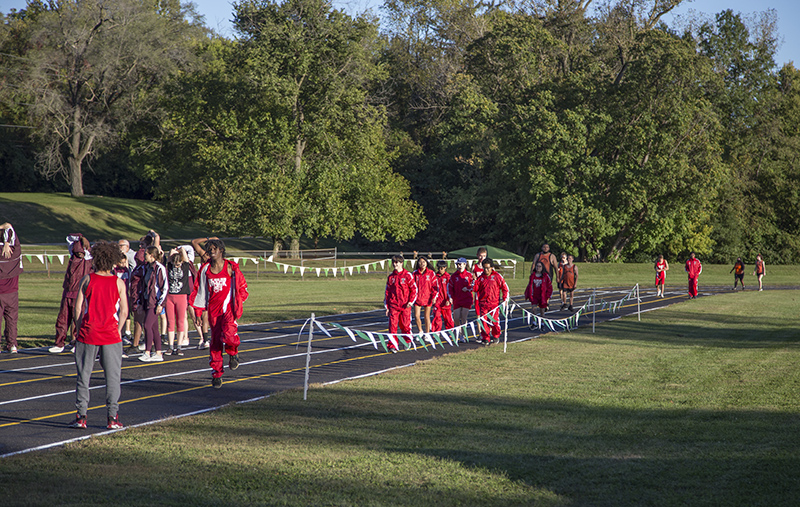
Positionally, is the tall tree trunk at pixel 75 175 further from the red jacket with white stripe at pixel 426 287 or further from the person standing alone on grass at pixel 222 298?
the person standing alone on grass at pixel 222 298

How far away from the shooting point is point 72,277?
12781 mm

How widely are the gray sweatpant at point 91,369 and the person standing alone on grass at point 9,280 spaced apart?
19.6 ft

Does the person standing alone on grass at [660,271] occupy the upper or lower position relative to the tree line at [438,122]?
lower

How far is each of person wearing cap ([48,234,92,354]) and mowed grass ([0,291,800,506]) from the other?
5364 mm

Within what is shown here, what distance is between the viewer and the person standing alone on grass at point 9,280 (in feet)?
41.9

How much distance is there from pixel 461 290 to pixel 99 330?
958cm

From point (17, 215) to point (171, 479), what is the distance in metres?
57.1

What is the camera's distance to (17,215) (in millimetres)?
56125

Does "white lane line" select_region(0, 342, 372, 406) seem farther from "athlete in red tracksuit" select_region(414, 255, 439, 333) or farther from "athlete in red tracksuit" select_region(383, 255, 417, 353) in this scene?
"athlete in red tracksuit" select_region(414, 255, 439, 333)

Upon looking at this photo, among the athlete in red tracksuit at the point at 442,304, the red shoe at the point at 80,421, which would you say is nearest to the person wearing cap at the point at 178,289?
the red shoe at the point at 80,421

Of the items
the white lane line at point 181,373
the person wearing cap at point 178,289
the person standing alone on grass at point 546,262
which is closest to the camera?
the white lane line at point 181,373

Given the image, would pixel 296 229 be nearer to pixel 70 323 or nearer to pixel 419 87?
pixel 419 87

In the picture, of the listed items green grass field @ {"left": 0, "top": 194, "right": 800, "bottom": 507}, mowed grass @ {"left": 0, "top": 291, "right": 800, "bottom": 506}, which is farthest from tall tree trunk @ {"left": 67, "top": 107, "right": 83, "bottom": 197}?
mowed grass @ {"left": 0, "top": 291, "right": 800, "bottom": 506}

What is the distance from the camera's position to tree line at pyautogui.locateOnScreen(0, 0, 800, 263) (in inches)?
1837
